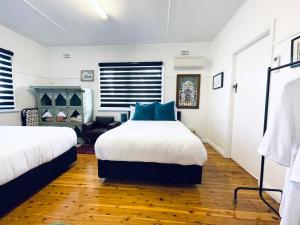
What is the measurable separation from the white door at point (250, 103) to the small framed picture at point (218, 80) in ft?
1.68

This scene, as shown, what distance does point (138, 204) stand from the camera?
1785 mm

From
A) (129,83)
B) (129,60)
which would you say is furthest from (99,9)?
(129,83)

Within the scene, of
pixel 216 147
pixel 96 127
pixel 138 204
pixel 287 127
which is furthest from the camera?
pixel 96 127

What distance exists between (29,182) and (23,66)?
3.13 metres

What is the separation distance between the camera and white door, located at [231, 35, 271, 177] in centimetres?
222

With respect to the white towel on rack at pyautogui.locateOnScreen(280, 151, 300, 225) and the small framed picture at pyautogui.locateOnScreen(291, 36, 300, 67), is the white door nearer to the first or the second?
the small framed picture at pyautogui.locateOnScreen(291, 36, 300, 67)

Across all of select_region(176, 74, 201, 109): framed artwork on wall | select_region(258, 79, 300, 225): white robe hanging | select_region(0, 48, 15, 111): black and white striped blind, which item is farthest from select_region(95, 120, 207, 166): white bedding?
select_region(0, 48, 15, 111): black and white striped blind

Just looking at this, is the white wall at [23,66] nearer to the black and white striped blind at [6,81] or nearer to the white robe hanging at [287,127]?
the black and white striped blind at [6,81]

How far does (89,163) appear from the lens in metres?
2.94

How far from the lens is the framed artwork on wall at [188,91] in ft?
14.1

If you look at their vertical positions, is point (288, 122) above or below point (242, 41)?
below

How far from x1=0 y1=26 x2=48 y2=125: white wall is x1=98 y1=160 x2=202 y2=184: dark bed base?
107 inches

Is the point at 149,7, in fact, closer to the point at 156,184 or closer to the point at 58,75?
the point at 156,184

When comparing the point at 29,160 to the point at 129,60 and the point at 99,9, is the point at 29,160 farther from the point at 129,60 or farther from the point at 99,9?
the point at 129,60
